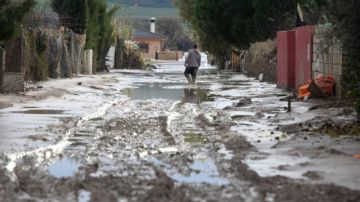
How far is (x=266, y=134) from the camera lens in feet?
39.5

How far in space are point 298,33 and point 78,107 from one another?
8.10 meters

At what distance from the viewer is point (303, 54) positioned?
2191 centimetres

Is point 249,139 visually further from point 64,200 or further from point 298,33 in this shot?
point 298,33

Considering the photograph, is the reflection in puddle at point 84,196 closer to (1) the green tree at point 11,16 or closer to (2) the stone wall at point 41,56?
(1) the green tree at point 11,16

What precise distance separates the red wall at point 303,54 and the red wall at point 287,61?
0.45 metres

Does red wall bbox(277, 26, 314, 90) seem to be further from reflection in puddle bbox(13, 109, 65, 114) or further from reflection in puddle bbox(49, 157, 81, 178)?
reflection in puddle bbox(49, 157, 81, 178)

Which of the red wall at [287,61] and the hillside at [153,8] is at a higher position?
the hillside at [153,8]

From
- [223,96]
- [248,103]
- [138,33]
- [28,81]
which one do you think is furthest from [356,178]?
[138,33]

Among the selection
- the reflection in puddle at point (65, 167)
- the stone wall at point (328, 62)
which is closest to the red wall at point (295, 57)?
the stone wall at point (328, 62)

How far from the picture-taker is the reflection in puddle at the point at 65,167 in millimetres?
8570

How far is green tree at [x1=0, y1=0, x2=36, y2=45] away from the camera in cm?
1650

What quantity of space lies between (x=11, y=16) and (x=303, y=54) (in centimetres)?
925

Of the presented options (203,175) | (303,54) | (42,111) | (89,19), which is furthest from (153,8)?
(203,175)

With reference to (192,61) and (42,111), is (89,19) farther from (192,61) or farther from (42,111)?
(42,111)
